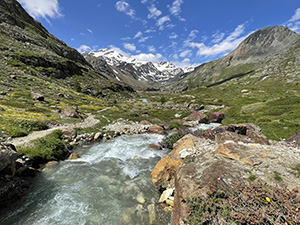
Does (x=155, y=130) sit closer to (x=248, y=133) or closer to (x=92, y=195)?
(x=248, y=133)

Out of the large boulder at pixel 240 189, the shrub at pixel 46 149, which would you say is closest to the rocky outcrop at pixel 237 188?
the large boulder at pixel 240 189

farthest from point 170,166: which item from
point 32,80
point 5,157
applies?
point 32,80

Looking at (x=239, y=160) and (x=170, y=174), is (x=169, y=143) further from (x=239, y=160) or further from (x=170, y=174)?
(x=239, y=160)

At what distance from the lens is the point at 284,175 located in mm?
7031

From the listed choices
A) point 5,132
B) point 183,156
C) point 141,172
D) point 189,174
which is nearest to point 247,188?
point 189,174

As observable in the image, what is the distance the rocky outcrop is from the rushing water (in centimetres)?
255

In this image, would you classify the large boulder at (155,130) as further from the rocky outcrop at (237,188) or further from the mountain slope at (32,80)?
the rocky outcrop at (237,188)

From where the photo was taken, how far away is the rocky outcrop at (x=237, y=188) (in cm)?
553

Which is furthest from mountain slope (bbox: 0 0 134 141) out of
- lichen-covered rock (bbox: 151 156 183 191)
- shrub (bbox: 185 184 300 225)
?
shrub (bbox: 185 184 300 225)

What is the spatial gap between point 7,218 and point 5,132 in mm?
13607

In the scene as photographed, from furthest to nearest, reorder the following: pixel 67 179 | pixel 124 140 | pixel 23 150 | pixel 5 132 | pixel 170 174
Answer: pixel 124 140 < pixel 5 132 < pixel 23 150 < pixel 67 179 < pixel 170 174

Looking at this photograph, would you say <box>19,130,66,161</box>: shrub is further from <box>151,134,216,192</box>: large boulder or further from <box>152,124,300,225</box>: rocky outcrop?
<box>152,124,300,225</box>: rocky outcrop

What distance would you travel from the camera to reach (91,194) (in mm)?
11234

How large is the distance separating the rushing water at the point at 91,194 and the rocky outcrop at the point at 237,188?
255 cm
